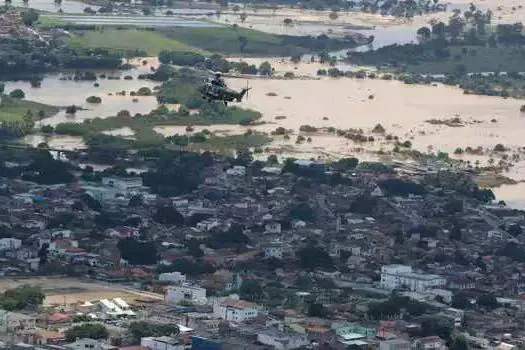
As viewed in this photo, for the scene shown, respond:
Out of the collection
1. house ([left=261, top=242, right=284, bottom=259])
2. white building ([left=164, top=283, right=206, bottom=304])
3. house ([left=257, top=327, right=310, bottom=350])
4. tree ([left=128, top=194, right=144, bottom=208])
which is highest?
house ([left=257, top=327, right=310, bottom=350])

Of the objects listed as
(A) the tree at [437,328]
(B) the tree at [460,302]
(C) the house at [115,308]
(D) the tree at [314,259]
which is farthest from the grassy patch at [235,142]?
(A) the tree at [437,328]

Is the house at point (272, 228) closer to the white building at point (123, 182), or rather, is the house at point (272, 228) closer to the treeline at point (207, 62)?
the white building at point (123, 182)

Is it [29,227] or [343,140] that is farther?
[343,140]

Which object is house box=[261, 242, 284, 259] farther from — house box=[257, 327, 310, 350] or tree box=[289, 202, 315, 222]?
house box=[257, 327, 310, 350]

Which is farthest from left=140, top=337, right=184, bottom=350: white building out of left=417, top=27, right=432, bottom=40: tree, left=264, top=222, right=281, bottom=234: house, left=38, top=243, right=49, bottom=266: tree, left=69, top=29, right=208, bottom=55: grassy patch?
left=417, top=27, right=432, bottom=40: tree

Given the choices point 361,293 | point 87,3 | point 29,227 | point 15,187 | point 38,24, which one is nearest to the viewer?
point 361,293

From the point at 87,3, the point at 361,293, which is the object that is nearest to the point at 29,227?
the point at 361,293

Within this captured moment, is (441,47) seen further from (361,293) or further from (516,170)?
(361,293)
